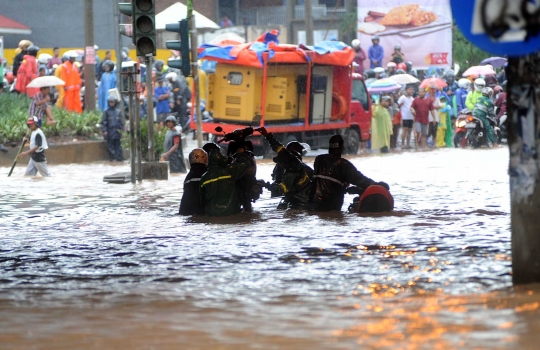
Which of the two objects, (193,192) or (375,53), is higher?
(375,53)

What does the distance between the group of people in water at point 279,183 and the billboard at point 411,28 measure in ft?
75.4

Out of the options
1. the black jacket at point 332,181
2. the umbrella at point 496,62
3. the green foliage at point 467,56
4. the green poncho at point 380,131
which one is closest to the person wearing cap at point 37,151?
the black jacket at point 332,181

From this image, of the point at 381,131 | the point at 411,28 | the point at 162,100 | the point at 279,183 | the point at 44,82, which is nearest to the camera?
the point at 279,183

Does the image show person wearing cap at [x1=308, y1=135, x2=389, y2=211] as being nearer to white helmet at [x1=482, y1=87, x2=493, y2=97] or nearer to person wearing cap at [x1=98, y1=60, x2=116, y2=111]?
person wearing cap at [x1=98, y1=60, x2=116, y2=111]

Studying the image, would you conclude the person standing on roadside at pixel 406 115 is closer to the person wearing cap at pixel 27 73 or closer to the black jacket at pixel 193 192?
the person wearing cap at pixel 27 73

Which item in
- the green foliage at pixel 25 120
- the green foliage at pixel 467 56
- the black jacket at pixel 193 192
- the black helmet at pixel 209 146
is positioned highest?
the green foliage at pixel 467 56

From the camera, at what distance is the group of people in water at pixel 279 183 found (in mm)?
14391

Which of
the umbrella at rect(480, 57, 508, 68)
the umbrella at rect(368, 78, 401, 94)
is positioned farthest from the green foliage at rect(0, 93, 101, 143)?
the umbrella at rect(480, 57, 508, 68)

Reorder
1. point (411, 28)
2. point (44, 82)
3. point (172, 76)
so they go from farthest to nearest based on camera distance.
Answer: point (411, 28)
point (172, 76)
point (44, 82)

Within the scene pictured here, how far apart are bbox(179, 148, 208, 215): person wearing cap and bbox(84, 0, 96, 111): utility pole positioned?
13.9m

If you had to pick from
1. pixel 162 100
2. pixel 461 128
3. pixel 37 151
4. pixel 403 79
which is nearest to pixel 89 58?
pixel 162 100

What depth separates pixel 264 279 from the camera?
30.9 feet

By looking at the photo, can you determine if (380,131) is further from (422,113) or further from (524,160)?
(524,160)

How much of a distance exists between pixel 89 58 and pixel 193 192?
14.6 metres
